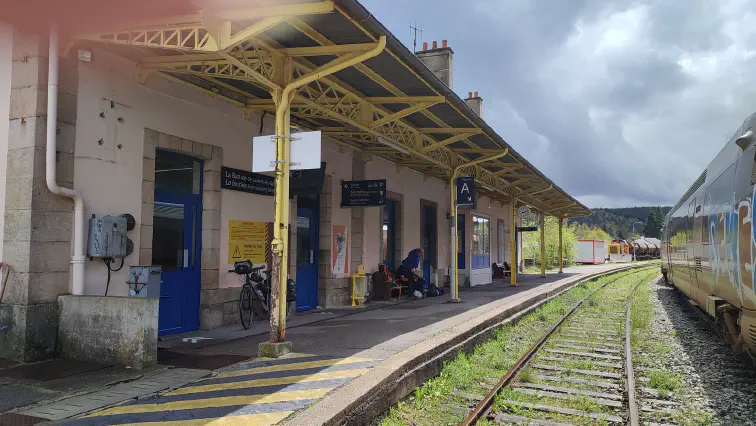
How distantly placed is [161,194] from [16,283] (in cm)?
238

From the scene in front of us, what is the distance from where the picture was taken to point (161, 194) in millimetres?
8078

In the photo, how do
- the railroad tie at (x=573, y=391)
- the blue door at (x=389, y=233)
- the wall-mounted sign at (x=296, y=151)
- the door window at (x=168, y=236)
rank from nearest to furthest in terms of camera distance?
the railroad tie at (x=573, y=391) < the wall-mounted sign at (x=296, y=151) < the door window at (x=168, y=236) < the blue door at (x=389, y=233)

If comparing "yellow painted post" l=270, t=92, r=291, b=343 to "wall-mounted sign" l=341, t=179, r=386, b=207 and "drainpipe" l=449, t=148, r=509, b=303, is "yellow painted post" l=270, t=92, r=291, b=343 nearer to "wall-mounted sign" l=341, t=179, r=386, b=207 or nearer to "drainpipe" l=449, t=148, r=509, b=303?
"wall-mounted sign" l=341, t=179, r=386, b=207

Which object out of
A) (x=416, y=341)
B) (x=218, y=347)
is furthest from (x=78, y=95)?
(x=416, y=341)

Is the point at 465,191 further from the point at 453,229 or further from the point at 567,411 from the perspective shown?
the point at 567,411

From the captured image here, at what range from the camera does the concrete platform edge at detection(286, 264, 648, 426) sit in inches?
171

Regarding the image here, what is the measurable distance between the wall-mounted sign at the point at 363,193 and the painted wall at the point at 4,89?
22.5 ft

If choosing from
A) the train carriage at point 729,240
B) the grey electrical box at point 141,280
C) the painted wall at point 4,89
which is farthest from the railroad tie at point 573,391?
the painted wall at point 4,89

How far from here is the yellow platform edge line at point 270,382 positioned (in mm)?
5098

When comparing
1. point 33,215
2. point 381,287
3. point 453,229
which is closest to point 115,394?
point 33,215

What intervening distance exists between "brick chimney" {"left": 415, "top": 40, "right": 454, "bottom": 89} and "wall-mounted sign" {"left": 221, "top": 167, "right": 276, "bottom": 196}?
8954 mm

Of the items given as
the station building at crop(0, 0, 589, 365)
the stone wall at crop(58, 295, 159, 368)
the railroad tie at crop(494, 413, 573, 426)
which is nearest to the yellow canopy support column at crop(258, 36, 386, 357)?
the station building at crop(0, 0, 589, 365)

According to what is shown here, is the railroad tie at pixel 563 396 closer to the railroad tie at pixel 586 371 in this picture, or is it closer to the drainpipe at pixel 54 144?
the railroad tie at pixel 586 371

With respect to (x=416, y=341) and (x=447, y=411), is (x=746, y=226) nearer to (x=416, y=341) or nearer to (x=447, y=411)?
(x=447, y=411)
